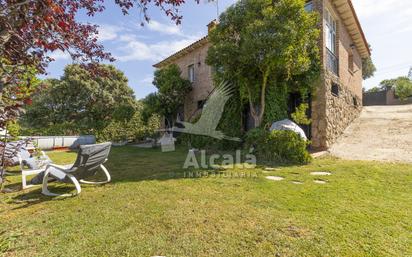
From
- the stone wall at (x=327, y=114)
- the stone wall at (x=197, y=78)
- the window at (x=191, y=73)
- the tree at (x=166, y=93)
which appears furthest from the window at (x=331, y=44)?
the window at (x=191, y=73)

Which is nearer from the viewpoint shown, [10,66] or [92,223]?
[10,66]

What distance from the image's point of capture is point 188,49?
55.3ft

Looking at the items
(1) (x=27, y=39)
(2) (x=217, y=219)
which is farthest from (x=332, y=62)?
(1) (x=27, y=39)

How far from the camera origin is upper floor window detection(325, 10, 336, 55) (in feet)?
35.5

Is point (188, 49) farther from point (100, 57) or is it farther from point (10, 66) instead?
point (10, 66)

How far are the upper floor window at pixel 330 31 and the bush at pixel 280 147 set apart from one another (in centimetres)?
620

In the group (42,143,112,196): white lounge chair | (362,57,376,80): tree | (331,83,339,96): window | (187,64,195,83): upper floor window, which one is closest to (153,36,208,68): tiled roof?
(187,64,195,83): upper floor window

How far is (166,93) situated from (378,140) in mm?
12240

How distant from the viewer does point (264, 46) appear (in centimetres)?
757

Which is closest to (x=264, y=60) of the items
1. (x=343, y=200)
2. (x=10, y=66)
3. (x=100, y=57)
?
A: (x=343, y=200)

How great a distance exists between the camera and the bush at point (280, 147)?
23.9 ft

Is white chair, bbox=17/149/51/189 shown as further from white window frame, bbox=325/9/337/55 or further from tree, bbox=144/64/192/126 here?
white window frame, bbox=325/9/337/55

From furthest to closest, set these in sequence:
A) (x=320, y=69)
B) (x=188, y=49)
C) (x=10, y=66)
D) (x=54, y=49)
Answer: (x=188, y=49)
(x=320, y=69)
(x=54, y=49)
(x=10, y=66)

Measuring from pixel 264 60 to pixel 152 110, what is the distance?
953 cm
